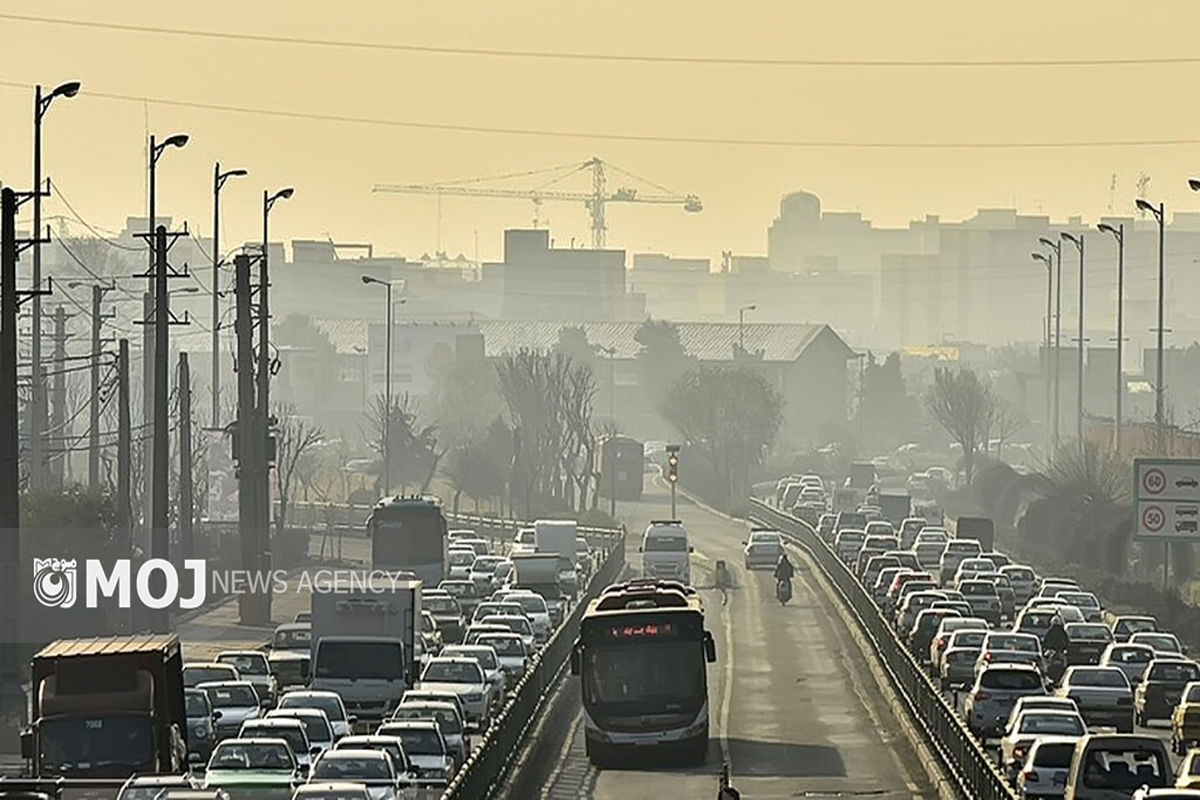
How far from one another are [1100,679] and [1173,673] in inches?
182

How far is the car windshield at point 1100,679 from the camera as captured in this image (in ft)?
160

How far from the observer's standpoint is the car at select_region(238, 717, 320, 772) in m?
39.0

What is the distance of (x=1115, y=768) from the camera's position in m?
33.4

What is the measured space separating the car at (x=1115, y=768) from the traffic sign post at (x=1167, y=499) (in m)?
44.4

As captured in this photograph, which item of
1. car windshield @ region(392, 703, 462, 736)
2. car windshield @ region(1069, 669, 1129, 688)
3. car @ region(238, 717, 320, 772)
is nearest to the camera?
car @ region(238, 717, 320, 772)

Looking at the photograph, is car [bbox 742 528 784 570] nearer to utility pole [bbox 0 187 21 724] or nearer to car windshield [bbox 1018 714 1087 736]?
utility pole [bbox 0 187 21 724]

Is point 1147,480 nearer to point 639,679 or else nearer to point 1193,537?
point 1193,537

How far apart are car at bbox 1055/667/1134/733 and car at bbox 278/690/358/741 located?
1135cm

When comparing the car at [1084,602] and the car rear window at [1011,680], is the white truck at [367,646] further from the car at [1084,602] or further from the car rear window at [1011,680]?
the car at [1084,602]

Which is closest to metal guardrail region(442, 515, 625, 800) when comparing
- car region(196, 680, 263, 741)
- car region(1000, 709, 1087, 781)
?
car region(196, 680, 263, 741)

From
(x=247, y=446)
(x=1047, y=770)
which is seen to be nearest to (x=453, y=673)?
(x=1047, y=770)

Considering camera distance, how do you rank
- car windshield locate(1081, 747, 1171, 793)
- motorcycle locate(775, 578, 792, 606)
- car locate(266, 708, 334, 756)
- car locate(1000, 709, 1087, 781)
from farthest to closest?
motorcycle locate(775, 578, 792, 606) < car locate(266, 708, 334, 756) < car locate(1000, 709, 1087, 781) < car windshield locate(1081, 747, 1171, 793)

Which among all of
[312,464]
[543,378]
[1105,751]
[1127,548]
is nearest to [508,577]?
[1127,548]

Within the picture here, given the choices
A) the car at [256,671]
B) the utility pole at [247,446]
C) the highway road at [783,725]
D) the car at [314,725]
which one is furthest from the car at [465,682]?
the utility pole at [247,446]
